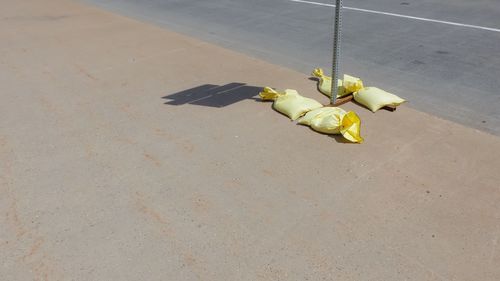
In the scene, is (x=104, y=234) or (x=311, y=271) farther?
(x=104, y=234)

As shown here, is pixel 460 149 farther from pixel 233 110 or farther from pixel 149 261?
pixel 149 261

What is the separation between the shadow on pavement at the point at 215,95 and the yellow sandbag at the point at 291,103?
0.35 meters

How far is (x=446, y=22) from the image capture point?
30.9ft

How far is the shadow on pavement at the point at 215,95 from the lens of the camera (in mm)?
6111

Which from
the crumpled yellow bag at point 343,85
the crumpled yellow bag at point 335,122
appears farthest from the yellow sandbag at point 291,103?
the crumpled yellow bag at point 343,85

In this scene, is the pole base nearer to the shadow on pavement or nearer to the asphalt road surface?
the asphalt road surface

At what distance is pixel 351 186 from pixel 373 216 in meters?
0.46

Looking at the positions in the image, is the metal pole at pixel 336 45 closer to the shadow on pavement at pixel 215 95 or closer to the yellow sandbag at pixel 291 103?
the yellow sandbag at pixel 291 103

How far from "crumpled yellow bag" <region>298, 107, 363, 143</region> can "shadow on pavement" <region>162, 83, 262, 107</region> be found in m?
1.18

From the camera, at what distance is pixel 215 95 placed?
6336 millimetres

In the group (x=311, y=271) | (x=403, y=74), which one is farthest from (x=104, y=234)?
(x=403, y=74)

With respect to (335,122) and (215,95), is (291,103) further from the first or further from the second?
(215,95)

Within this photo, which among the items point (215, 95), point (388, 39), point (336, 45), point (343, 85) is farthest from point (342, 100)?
point (388, 39)

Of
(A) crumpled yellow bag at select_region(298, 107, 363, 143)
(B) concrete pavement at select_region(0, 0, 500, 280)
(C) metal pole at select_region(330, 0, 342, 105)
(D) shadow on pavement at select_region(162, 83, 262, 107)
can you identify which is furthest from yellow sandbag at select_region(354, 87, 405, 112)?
(D) shadow on pavement at select_region(162, 83, 262, 107)
